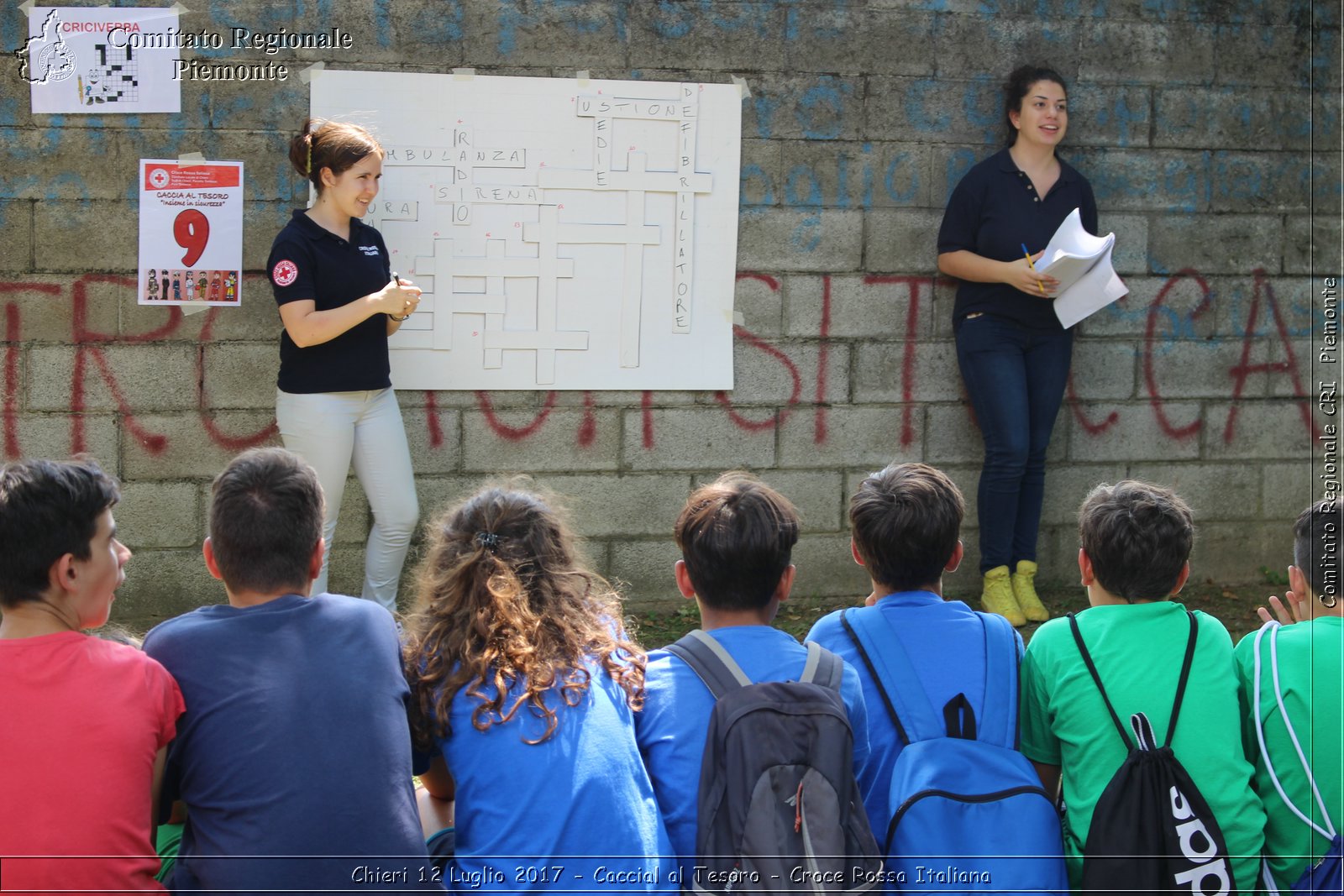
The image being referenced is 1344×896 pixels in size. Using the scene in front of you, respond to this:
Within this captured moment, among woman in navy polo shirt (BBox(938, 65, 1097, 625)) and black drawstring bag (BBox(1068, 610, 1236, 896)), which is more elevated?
woman in navy polo shirt (BBox(938, 65, 1097, 625))

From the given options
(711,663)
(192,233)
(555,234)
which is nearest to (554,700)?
(711,663)

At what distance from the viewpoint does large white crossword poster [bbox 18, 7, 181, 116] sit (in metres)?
4.40

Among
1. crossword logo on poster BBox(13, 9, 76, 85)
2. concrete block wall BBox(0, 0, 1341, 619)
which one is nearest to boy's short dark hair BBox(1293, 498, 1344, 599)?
concrete block wall BBox(0, 0, 1341, 619)

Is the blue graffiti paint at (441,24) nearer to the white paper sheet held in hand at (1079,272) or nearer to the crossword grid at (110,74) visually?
the crossword grid at (110,74)

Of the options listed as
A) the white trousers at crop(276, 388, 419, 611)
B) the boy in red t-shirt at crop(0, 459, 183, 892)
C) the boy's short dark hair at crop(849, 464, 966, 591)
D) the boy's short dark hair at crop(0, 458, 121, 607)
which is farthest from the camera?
the white trousers at crop(276, 388, 419, 611)

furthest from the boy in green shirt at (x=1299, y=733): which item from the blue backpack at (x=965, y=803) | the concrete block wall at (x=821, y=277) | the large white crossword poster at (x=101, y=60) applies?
the large white crossword poster at (x=101, y=60)

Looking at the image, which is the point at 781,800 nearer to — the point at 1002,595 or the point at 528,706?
the point at 528,706

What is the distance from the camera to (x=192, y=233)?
452cm

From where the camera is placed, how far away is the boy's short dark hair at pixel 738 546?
229 centimetres

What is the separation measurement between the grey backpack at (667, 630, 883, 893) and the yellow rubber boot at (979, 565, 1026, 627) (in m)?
2.99

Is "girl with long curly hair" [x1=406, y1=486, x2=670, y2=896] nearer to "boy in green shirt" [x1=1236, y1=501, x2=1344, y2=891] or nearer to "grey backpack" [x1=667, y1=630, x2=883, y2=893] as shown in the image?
"grey backpack" [x1=667, y1=630, x2=883, y2=893]

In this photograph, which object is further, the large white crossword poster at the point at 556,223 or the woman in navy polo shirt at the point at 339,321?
the large white crossword poster at the point at 556,223

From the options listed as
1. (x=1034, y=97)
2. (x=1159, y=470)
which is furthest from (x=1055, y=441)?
(x=1034, y=97)

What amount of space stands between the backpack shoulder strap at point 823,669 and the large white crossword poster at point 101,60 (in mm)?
3498
